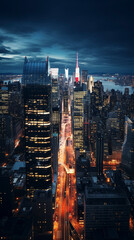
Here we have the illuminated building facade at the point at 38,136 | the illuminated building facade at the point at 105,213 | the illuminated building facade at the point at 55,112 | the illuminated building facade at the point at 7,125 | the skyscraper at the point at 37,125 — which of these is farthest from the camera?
the illuminated building facade at the point at 55,112

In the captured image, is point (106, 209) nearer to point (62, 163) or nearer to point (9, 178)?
point (9, 178)

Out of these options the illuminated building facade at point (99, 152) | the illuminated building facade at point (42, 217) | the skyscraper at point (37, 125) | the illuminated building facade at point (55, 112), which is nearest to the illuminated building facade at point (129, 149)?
the illuminated building facade at point (99, 152)

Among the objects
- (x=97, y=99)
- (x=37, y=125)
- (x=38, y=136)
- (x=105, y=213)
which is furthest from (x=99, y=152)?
(x=97, y=99)

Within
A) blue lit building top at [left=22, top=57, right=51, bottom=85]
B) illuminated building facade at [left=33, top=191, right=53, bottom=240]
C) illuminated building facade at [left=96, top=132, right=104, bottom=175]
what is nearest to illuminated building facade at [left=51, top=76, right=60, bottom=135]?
illuminated building facade at [left=96, top=132, right=104, bottom=175]

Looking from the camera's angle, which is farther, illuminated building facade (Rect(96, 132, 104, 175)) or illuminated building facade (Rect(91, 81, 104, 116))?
illuminated building facade (Rect(91, 81, 104, 116))

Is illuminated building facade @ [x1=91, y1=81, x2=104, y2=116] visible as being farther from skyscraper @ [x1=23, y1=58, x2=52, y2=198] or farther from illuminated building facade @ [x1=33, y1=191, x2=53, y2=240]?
illuminated building facade @ [x1=33, y1=191, x2=53, y2=240]

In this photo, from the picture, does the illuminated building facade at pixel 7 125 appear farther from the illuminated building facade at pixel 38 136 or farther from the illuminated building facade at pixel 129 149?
the illuminated building facade at pixel 129 149

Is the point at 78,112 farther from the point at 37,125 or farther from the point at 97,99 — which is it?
the point at 37,125

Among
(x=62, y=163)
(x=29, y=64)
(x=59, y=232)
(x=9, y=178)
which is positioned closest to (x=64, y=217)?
(x=59, y=232)

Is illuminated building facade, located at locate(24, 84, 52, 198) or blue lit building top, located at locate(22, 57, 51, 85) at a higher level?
blue lit building top, located at locate(22, 57, 51, 85)
